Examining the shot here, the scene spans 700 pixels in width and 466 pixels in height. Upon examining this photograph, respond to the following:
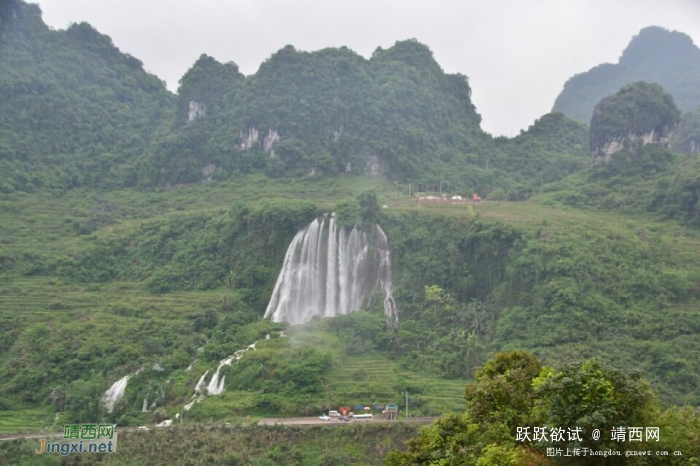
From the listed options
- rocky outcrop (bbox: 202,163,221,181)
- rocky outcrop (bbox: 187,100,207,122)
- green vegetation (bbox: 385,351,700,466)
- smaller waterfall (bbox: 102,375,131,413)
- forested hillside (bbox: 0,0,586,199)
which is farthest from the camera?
rocky outcrop (bbox: 187,100,207,122)

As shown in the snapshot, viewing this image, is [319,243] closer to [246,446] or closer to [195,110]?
[246,446]

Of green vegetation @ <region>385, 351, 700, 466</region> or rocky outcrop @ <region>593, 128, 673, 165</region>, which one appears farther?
rocky outcrop @ <region>593, 128, 673, 165</region>

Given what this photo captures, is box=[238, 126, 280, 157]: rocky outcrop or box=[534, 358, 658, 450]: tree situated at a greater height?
box=[238, 126, 280, 157]: rocky outcrop

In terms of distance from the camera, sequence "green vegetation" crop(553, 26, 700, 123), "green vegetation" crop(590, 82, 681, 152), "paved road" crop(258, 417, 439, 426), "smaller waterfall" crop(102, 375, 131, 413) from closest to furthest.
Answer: "paved road" crop(258, 417, 439, 426) → "smaller waterfall" crop(102, 375, 131, 413) → "green vegetation" crop(590, 82, 681, 152) → "green vegetation" crop(553, 26, 700, 123)

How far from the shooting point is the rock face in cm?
4366

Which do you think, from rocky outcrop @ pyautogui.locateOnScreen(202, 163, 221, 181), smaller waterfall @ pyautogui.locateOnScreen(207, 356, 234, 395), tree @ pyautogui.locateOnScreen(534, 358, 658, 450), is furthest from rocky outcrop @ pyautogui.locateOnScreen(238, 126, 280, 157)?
tree @ pyautogui.locateOnScreen(534, 358, 658, 450)

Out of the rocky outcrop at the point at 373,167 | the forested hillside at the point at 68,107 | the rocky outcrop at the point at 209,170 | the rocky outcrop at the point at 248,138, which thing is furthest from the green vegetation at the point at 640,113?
the forested hillside at the point at 68,107

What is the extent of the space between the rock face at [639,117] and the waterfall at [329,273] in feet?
57.7

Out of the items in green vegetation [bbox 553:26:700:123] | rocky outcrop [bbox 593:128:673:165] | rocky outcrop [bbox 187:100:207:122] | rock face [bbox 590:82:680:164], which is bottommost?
rocky outcrop [bbox 593:128:673:165]

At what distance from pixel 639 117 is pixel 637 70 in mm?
44701

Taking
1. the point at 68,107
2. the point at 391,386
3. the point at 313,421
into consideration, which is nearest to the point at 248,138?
the point at 68,107

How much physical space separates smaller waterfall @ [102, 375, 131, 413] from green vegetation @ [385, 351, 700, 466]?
16022 mm

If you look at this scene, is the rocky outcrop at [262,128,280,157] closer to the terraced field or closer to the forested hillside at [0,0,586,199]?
the forested hillside at [0,0,586,199]

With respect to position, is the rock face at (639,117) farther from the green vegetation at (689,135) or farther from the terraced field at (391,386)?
the terraced field at (391,386)
